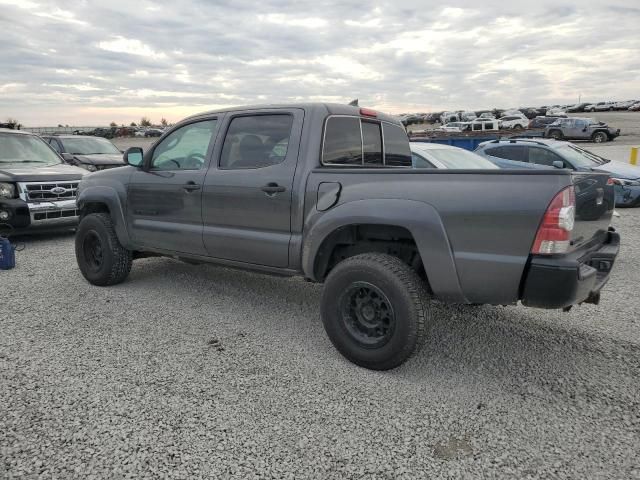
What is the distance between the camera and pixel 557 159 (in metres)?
9.95

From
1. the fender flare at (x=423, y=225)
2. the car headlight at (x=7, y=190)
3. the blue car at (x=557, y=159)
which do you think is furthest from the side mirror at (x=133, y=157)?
the blue car at (x=557, y=159)

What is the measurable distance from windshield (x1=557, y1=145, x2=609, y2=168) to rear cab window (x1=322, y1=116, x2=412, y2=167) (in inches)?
246

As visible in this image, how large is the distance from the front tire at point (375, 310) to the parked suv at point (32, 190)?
19.1ft

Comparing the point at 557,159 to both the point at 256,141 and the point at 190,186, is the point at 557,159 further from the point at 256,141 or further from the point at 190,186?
the point at 190,186

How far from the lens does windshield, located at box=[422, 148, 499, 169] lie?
24.6 feet

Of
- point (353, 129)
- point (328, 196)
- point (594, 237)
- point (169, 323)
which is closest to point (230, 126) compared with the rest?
point (353, 129)

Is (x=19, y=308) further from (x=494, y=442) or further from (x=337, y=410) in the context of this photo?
(x=494, y=442)

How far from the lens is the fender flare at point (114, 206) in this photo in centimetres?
511

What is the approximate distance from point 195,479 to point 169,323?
7.06 feet

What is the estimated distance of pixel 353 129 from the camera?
4.22 meters

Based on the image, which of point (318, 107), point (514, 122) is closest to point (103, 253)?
point (318, 107)

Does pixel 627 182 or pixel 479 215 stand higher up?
pixel 479 215

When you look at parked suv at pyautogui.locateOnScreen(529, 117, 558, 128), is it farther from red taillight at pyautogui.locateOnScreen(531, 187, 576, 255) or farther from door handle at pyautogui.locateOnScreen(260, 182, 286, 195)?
red taillight at pyautogui.locateOnScreen(531, 187, 576, 255)

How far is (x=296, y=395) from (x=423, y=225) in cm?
133
